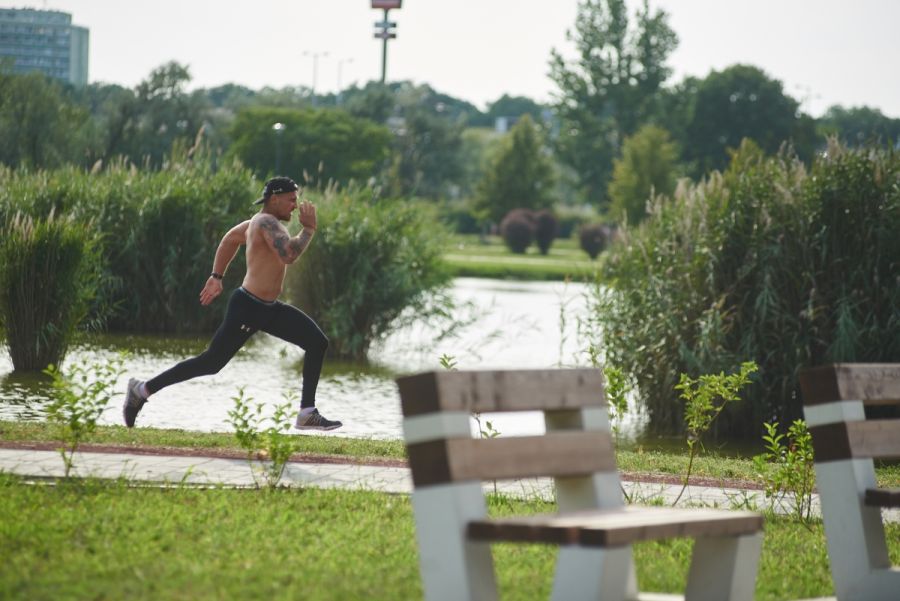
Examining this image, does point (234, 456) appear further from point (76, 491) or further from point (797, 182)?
point (797, 182)

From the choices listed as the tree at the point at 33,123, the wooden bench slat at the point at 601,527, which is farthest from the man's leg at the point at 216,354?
the tree at the point at 33,123

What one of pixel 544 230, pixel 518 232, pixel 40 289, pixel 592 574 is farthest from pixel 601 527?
pixel 544 230

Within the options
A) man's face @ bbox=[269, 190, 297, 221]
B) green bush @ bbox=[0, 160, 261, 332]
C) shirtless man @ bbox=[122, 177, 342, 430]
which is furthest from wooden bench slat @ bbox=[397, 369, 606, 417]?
green bush @ bbox=[0, 160, 261, 332]

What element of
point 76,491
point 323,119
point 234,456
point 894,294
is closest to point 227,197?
point 894,294

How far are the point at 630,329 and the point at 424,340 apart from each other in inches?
312

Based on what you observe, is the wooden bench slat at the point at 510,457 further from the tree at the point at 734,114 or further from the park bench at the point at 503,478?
the tree at the point at 734,114

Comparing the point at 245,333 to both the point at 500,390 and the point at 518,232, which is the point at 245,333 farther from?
the point at 518,232

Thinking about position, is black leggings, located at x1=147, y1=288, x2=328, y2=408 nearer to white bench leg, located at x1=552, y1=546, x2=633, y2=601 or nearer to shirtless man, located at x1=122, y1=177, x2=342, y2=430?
shirtless man, located at x1=122, y1=177, x2=342, y2=430

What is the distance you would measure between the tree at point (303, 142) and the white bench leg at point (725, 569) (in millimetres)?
76811

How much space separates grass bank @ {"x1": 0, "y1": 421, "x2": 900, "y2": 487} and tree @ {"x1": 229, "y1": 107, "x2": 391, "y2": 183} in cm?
7104

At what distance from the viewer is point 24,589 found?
4656mm

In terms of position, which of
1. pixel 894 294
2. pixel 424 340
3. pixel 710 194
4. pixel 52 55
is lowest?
pixel 424 340

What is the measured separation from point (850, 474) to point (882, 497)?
139mm

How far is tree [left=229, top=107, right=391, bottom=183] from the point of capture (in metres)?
81.9
